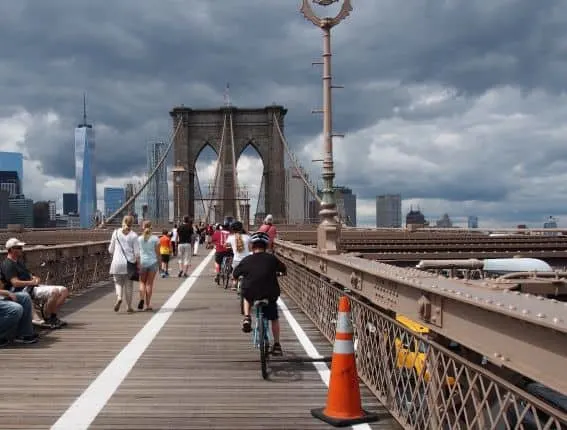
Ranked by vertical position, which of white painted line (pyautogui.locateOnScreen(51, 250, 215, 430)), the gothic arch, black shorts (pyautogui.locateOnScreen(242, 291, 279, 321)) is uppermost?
the gothic arch

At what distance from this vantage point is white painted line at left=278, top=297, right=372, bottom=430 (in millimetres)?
6930

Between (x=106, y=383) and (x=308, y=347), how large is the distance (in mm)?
2975

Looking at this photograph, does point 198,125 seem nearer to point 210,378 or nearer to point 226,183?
point 226,183

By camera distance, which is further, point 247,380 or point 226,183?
point 226,183

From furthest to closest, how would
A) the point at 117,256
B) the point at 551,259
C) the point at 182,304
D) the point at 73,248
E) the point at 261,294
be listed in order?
the point at 551,259 < the point at 73,248 < the point at 182,304 < the point at 117,256 < the point at 261,294

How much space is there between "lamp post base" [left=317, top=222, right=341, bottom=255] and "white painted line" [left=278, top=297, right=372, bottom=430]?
130 cm

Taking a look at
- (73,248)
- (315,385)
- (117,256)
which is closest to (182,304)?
(117,256)

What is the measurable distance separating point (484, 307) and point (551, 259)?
28805mm

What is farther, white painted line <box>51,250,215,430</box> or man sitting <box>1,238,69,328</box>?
man sitting <box>1,238,69,328</box>

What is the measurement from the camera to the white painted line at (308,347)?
6.93 metres

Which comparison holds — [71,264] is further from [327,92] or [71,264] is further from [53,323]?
[327,92]

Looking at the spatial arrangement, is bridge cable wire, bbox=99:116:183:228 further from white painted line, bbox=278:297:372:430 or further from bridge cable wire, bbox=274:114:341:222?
white painted line, bbox=278:297:372:430

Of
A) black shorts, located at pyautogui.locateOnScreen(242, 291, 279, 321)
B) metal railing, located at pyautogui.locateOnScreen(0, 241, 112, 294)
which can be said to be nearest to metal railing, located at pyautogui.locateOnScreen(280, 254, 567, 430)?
black shorts, located at pyautogui.locateOnScreen(242, 291, 279, 321)

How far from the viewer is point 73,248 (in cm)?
1633
